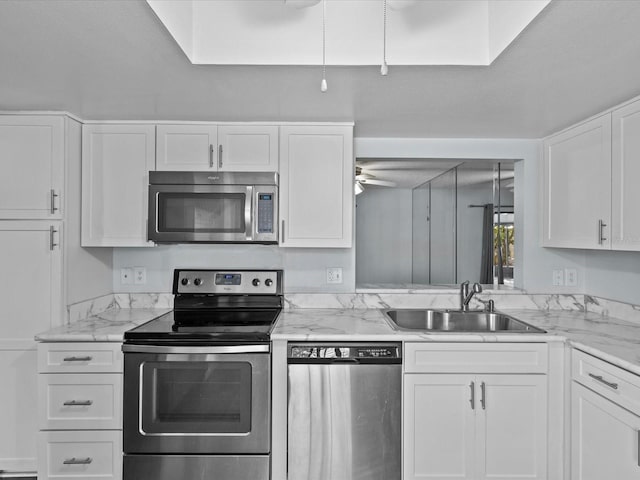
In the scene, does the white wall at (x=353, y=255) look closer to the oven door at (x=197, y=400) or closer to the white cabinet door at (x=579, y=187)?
the white cabinet door at (x=579, y=187)

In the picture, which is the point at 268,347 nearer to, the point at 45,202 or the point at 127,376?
the point at 127,376

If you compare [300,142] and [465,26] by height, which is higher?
[465,26]

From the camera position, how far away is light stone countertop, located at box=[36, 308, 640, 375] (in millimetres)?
1980

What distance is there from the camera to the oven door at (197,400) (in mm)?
2057

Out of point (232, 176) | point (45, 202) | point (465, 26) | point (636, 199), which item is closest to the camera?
point (465, 26)

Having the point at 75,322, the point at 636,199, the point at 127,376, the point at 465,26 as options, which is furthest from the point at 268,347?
the point at 636,199

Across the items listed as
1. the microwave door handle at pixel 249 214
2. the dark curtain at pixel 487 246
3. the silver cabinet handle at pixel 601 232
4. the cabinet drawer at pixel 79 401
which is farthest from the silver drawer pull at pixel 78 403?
the dark curtain at pixel 487 246

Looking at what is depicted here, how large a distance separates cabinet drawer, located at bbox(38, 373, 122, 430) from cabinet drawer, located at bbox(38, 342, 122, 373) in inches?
1.2

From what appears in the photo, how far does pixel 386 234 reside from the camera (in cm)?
563

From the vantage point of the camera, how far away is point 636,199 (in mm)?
2004

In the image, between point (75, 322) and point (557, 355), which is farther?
point (75, 322)

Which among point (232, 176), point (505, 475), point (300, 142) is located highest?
point (300, 142)

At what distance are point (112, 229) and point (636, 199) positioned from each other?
111 inches

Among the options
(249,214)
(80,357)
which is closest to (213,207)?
(249,214)
